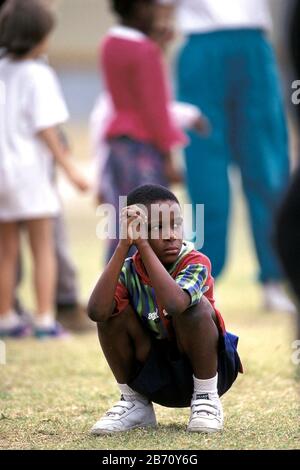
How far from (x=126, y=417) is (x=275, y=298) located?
216 cm

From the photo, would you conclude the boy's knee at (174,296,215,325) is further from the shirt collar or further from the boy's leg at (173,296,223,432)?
the shirt collar

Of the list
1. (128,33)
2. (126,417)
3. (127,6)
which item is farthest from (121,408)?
(127,6)

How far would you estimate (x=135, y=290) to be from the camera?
2.44m

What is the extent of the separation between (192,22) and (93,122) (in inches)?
19.9

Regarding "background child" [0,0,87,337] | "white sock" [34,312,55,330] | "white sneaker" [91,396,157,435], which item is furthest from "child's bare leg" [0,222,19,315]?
"white sneaker" [91,396,157,435]

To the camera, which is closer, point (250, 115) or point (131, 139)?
point (131, 139)

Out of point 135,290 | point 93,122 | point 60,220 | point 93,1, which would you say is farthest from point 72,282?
point 93,1

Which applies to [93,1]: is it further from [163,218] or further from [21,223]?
[163,218]

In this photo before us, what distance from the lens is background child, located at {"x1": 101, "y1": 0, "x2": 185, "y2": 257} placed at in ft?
13.1

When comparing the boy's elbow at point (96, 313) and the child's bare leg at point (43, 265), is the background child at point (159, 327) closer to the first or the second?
the boy's elbow at point (96, 313)

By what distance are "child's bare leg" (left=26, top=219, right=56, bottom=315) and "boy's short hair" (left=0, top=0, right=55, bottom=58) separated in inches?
22.1

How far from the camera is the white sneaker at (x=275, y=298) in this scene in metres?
4.52

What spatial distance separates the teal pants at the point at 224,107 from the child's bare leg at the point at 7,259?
2.30 feet
